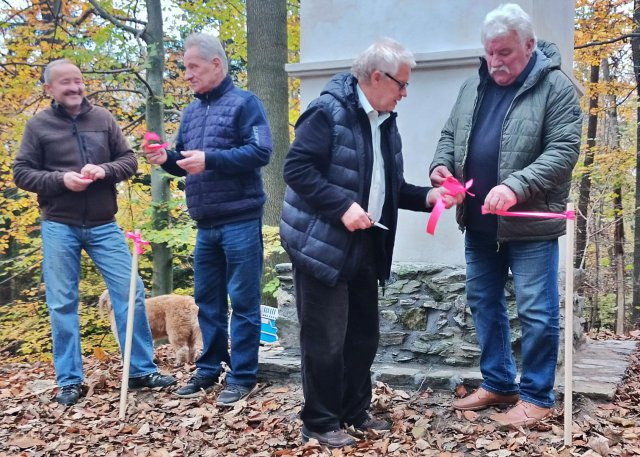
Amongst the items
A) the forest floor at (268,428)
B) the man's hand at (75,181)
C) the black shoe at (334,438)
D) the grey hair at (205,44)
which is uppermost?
the grey hair at (205,44)

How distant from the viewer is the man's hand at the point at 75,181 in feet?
12.7

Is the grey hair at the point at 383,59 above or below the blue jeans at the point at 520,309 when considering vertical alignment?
above

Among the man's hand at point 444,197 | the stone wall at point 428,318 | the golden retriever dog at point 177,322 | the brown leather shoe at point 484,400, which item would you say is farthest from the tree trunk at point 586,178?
the man's hand at point 444,197

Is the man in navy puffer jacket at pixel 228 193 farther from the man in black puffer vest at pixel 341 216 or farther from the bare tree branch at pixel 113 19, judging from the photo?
the bare tree branch at pixel 113 19

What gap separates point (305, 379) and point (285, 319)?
1.39 meters

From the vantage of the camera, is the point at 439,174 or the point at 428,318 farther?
the point at 428,318

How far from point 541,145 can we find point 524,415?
133cm

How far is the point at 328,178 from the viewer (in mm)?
2898

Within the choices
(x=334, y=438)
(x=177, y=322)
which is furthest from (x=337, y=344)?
(x=177, y=322)

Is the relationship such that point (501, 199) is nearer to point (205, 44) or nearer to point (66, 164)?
point (205, 44)

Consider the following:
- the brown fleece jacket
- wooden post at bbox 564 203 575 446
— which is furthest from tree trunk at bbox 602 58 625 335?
the brown fleece jacket

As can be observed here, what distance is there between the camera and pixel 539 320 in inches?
120

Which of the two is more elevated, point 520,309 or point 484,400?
point 520,309

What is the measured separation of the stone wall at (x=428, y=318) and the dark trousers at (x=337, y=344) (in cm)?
69
